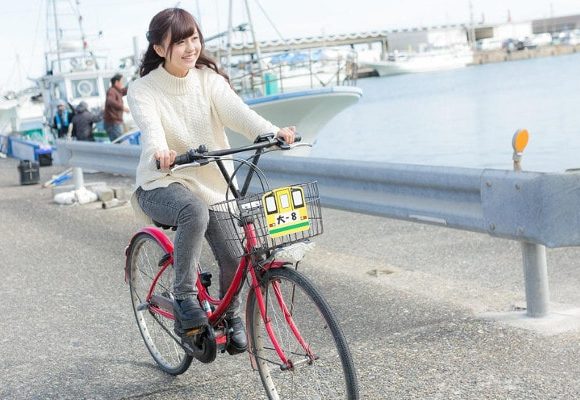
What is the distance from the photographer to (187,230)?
13.8ft

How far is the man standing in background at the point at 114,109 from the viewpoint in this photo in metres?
18.6

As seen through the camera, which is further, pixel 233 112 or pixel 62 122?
pixel 62 122

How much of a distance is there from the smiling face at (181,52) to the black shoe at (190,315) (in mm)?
1043

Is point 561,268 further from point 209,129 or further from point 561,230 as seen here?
point 209,129

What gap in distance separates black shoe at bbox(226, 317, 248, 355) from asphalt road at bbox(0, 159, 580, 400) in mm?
248

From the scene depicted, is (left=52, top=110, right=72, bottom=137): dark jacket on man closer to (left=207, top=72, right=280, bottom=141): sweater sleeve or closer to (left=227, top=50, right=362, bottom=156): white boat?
(left=227, top=50, right=362, bottom=156): white boat

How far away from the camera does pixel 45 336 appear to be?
582 cm

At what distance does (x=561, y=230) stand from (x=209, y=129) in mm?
1784

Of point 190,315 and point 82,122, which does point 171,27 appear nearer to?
point 190,315

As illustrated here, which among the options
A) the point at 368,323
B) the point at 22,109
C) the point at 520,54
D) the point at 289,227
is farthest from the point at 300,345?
the point at 520,54

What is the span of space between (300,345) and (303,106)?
18636mm

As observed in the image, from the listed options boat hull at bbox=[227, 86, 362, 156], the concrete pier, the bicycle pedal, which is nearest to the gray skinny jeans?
the bicycle pedal

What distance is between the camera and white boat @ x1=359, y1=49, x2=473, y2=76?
142m

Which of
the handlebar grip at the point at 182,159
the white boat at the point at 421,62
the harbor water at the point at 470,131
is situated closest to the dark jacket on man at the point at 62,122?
the harbor water at the point at 470,131
